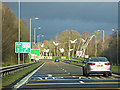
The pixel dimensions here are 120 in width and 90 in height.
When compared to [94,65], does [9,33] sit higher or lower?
higher

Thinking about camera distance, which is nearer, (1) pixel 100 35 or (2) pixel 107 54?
(2) pixel 107 54

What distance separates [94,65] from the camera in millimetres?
24438

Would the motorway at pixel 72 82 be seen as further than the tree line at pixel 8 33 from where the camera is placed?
No

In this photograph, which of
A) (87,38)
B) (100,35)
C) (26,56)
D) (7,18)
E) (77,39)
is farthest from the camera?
(77,39)

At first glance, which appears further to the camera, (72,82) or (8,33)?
(8,33)

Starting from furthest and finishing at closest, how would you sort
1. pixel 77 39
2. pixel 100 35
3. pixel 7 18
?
pixel 77 39
pixel 100 35
pixel 7 18

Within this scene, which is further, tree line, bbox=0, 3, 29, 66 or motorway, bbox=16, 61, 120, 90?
tree line, bbox=0, 3, 29, 66

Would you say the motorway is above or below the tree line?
below

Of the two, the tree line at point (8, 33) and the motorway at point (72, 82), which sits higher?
the tree line at point (8, 33)

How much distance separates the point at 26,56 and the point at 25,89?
70.9 m

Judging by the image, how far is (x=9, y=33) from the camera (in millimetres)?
60000

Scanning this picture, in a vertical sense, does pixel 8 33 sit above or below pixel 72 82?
above

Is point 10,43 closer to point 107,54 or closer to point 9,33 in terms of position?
point 9,33

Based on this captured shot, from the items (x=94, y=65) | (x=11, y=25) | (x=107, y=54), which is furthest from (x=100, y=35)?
(x=94, y=65)
